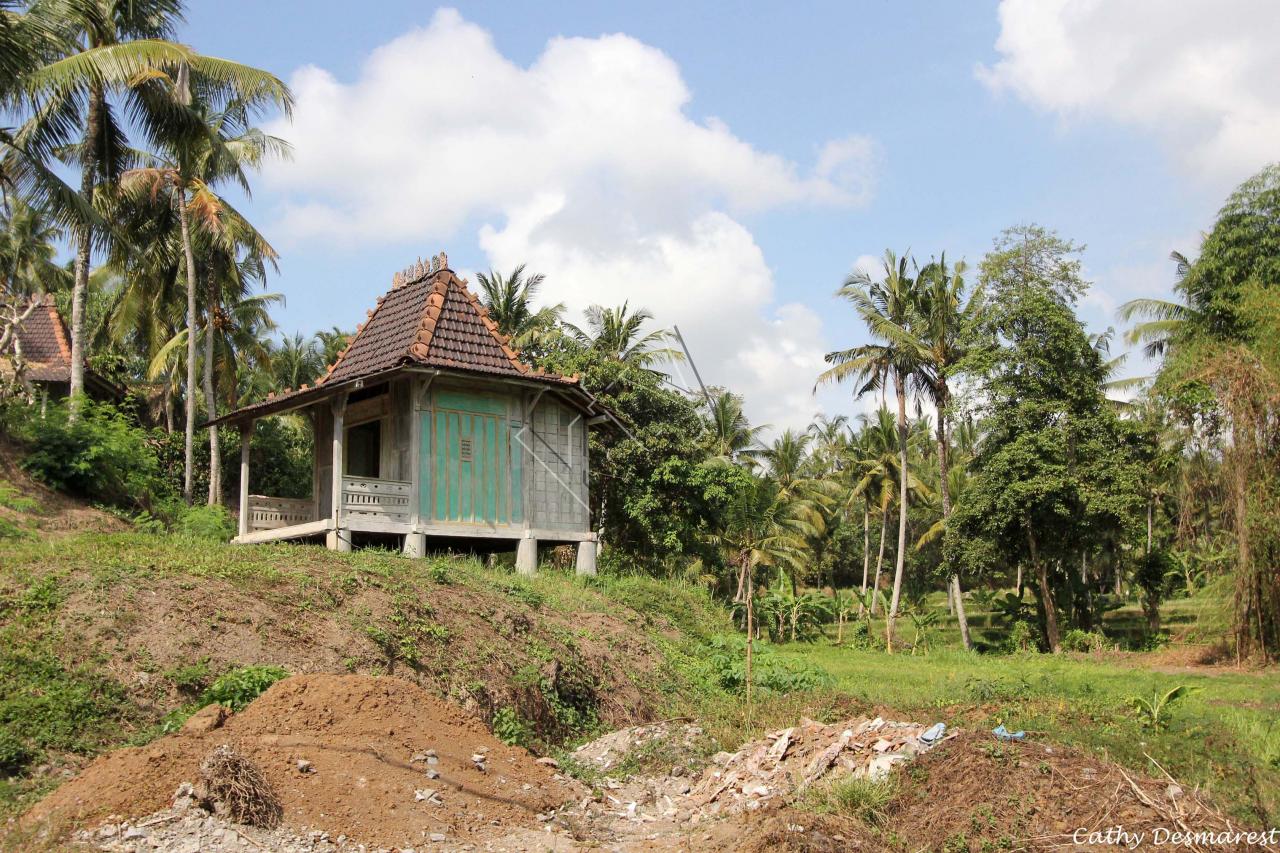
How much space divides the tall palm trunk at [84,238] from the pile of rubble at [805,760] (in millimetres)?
14535

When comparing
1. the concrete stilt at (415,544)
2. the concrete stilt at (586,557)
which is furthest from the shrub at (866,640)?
the concrete stilt at (415,544)

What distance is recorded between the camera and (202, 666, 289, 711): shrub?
10.7 metres

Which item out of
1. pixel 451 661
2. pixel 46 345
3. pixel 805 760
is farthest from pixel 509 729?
pixel 46 345

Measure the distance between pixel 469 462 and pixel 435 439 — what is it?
29.3 inches

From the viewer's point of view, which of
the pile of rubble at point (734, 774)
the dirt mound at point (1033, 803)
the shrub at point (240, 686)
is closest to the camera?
the dirt mound at point (1033, 803)

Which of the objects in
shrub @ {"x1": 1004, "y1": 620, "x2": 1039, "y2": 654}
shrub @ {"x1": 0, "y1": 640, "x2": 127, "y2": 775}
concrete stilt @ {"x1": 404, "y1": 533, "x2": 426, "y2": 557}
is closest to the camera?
shrub @ {"x1": 0, "y1": 640, "x2": 127, "y2": 775}

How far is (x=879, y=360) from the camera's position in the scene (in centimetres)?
3250

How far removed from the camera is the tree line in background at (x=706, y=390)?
20.3 metres

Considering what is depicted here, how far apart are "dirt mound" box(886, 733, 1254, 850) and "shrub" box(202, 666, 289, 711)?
621 centimetres

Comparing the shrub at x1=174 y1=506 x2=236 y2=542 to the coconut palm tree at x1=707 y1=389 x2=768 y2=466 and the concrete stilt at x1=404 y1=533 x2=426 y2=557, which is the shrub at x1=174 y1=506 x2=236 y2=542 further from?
the coconut palm tree at x1=707 y1=389 x2=768 y2=466

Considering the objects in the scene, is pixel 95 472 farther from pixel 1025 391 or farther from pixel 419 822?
pixel 1025 391

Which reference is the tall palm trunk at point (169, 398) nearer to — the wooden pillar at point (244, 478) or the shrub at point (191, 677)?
the wooden pillar at point (244, 478)

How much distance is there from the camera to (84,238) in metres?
20.8

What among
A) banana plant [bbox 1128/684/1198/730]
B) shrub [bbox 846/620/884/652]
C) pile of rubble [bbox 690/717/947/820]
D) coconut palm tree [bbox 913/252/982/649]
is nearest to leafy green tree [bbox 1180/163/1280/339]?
coconut palm tree [bbox 913/252/982/649]
